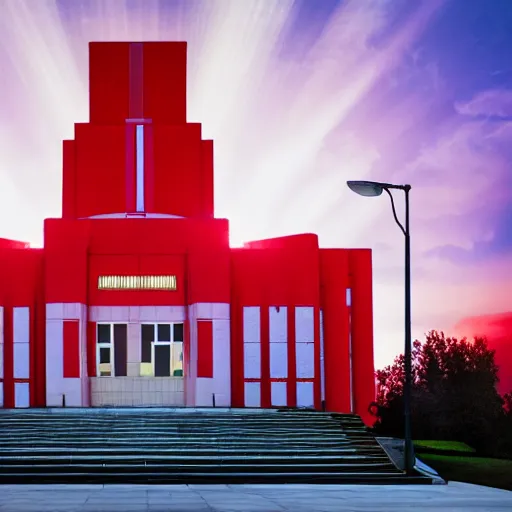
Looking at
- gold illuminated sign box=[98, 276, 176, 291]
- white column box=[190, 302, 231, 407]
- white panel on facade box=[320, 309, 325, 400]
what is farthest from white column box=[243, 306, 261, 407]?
gold illuminated sign box=[98, 276, 176, 291]

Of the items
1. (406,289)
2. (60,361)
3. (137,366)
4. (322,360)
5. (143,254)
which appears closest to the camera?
(406,289)

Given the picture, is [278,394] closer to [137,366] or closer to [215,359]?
[215,359]

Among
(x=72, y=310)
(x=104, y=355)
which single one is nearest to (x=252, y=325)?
(x=104, y=355)

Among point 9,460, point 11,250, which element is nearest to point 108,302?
point 11,250

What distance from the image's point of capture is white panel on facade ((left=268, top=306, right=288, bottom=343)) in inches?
1622

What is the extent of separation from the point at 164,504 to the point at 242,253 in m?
23.4

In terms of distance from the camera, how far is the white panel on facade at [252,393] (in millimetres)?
40969

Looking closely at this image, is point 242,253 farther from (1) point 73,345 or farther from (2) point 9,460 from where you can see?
(2) point 9,460

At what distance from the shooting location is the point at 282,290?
4128 centimetres

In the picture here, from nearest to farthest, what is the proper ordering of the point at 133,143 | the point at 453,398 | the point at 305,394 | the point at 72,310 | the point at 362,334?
the point at 72,310 < the point at 305,394 < the point at 362,334 < the point at 133,143 < the point at 453,398

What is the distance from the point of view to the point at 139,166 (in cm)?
4353

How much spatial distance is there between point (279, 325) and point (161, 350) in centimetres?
469

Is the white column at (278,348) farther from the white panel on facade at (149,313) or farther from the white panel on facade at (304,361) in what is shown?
the white panel on facade at (149,313)

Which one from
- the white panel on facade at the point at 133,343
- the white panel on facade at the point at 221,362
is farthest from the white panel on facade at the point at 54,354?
the white panel on facade at the point at 221,362
